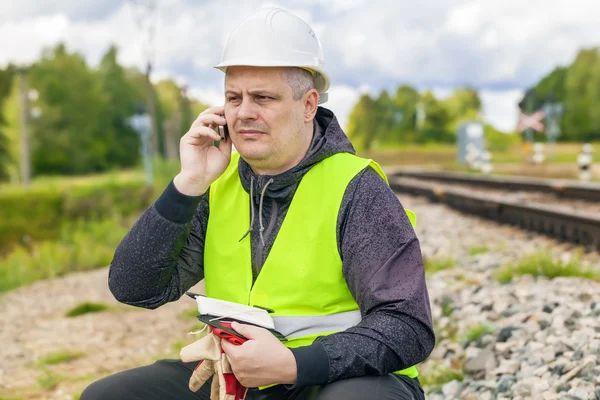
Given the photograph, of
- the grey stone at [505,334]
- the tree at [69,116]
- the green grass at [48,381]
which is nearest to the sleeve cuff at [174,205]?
the grey stone at [505,334]

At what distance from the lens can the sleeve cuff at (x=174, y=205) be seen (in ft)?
7.52

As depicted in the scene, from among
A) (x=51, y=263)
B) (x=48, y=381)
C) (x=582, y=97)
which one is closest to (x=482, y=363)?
(x=48, y=381)

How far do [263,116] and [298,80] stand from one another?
162mm

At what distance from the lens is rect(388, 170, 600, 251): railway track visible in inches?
299

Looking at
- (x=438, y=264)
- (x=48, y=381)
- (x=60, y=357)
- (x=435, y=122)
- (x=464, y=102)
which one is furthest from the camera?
(x=464, y=102)

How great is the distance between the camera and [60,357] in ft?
17.3

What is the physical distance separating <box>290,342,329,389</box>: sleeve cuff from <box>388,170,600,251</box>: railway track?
579cm

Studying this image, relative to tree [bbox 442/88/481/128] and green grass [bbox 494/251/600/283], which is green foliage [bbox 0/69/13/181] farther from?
green grass [bbox 494/251/600/283]

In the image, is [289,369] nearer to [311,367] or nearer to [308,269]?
[311,367]

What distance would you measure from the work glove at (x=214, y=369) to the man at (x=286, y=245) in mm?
67

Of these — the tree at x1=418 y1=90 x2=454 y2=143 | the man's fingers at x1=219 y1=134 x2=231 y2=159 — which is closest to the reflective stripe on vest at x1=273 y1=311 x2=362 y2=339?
the man's fingers at x1=219 y1=134 x2=231 y2=159

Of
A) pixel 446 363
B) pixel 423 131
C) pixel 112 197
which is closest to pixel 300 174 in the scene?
pixel 446 363

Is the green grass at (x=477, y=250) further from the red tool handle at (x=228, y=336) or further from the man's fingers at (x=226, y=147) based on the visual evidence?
the red tool handle at (x=228, y=336)

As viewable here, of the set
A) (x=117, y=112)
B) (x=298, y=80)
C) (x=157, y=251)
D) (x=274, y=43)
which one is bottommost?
(x=157, y=251)
